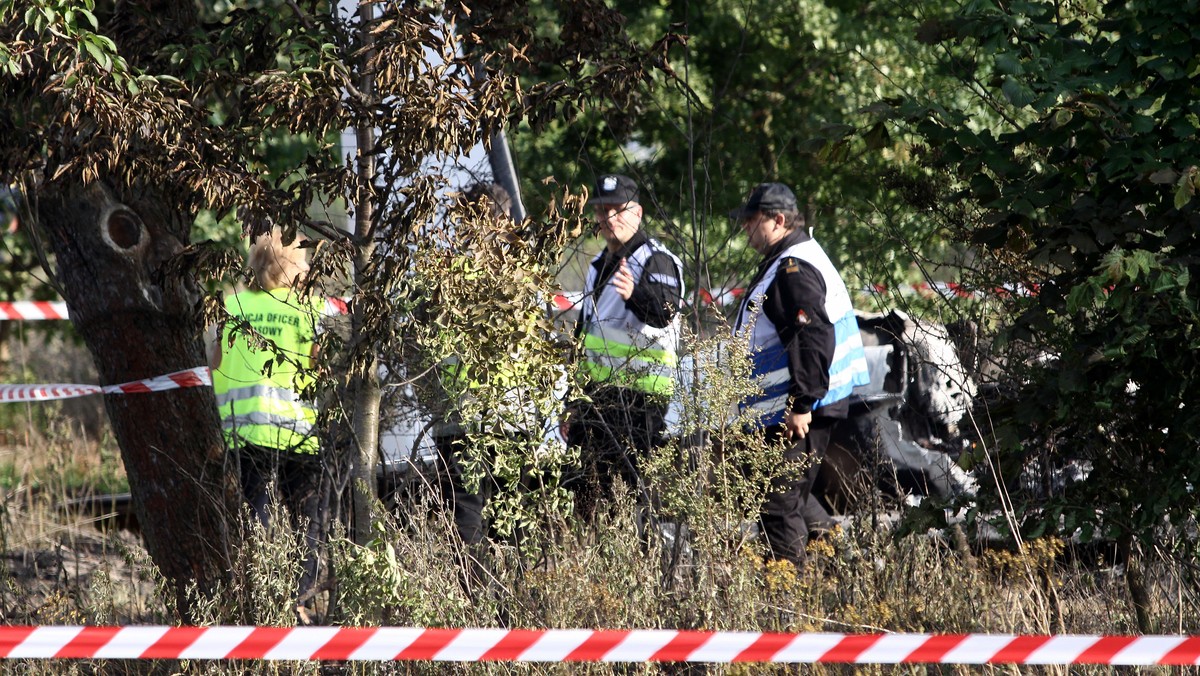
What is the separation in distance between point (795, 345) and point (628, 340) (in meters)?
0.67

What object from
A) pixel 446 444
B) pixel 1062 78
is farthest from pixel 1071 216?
pixel 446 444

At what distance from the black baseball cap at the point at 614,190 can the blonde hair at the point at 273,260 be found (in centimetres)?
121

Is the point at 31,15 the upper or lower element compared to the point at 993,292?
upper

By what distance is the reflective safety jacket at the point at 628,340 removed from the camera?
4.53m

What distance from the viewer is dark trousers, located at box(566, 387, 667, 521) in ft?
14.6

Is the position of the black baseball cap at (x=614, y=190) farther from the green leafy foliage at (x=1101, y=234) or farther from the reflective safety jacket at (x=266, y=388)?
the green leafy foliage at (x=1101, y=234)

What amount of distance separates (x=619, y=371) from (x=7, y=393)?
3532mm

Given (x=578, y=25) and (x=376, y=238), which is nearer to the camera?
(x=376, y=238)

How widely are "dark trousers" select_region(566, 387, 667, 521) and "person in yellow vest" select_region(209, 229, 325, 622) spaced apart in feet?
3.21

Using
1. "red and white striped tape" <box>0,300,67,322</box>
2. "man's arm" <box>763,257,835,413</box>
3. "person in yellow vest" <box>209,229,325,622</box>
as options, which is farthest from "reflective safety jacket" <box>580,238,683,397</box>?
"red and white striped tape" <box>0,300,67,322</box>

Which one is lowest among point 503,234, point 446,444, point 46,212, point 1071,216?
point 446,444

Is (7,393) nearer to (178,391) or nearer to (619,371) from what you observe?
(178,391)

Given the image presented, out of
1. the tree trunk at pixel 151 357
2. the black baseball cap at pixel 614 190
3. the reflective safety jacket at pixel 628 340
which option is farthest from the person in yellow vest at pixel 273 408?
the black baseball cap at pixel 614 190

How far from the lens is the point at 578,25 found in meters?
4.32
